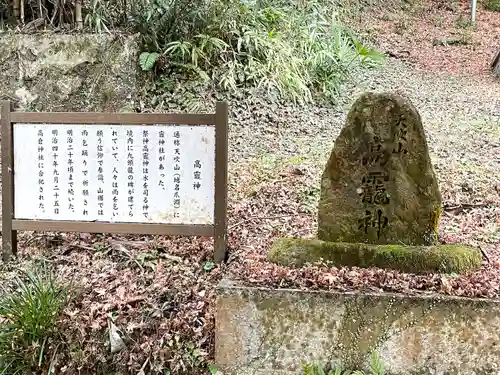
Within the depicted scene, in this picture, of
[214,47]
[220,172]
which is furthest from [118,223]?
[214,47]

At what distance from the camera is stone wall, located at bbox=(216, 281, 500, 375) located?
10.3 feet

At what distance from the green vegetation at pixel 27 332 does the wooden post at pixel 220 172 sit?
1173 millimetres

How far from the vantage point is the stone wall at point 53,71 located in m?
7.84

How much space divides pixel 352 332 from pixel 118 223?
1.84m

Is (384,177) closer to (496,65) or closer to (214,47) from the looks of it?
(214,47)

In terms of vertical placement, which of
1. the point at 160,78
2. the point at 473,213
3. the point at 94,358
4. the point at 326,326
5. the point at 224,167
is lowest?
the point at 94,358

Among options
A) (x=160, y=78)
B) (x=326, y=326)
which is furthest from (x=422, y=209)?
(x=160, y=78)

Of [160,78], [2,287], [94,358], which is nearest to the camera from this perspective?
[94,358]

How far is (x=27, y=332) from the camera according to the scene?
11.4 feet

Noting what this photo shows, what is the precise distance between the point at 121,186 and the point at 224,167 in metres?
0.77

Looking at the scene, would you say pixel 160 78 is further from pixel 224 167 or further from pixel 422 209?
pixel 422 209

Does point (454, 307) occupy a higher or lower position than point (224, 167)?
lower

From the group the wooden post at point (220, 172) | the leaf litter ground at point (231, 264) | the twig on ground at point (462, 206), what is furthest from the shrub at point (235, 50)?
the wooden post at point (220, 172)

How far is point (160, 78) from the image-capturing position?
27.5 feet
